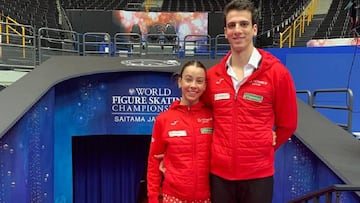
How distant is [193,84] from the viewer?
2104 millimetres

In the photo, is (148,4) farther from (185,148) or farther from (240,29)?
(240,29)

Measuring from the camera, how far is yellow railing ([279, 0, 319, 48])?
14.0 metres

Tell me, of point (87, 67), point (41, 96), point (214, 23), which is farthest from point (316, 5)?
point (41, 96)

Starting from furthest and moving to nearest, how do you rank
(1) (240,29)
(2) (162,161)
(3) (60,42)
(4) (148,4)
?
(4) (148,4) → (3) (60,42) → (2) (162,161) → (1) (240,29)

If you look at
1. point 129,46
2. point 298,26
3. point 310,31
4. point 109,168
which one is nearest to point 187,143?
point 109,168

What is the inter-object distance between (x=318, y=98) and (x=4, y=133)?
24.5 feet

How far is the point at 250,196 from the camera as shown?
1.96 metres

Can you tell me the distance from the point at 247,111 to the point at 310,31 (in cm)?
1423

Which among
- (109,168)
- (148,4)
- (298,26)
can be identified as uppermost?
(148,4)

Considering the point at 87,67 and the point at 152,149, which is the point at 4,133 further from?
the point at 87,67

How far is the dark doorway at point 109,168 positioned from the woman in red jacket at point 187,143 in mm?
4125

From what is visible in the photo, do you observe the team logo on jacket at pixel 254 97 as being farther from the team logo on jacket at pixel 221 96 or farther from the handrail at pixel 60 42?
the handrail at pixel 60 42

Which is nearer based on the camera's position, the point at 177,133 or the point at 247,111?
the point at 247,111

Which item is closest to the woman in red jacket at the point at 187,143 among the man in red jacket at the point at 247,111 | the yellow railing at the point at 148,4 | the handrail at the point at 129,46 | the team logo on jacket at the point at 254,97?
the man in red jacket at the point at 247,111
